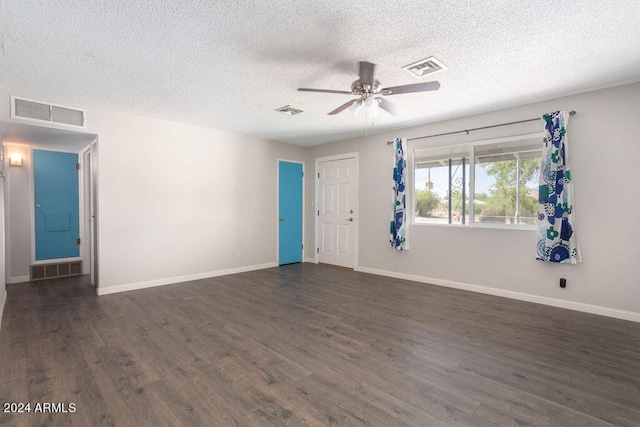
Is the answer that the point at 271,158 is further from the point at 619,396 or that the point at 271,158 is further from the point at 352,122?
the point at 619,396

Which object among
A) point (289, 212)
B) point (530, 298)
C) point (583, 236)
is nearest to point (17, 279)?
point (289, 212)

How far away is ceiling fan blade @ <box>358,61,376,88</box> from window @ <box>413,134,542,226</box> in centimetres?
232

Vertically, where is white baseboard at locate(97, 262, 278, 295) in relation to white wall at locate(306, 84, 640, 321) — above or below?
below

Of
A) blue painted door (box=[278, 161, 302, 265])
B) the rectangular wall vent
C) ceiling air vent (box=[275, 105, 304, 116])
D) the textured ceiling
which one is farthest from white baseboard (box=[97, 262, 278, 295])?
ceiling air vent (box=[275, 105, 304, 116])

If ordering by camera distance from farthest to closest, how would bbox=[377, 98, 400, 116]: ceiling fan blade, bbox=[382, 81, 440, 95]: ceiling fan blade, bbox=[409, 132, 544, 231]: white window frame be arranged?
bbox=[409, 132, 544, 231]: white window frame, bbox=[377, 98, 400, 116]: ceiling fan blade, bbox=[382, 81, 440, 95]: ceiling fan blade

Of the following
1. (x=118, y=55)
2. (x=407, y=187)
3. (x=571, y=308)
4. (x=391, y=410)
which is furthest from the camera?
(x=407, y=187)

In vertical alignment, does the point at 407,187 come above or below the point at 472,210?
above

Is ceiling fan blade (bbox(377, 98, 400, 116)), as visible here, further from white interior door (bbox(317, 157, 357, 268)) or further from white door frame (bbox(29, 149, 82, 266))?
white door frame (bbox(29, 149, 82, 266))

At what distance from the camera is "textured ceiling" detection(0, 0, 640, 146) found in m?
2.02

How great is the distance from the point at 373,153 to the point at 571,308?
A: 11.5 feet

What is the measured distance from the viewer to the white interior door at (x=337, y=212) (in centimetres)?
581

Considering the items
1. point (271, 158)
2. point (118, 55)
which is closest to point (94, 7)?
point (118, 55)

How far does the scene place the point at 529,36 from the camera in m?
2.31

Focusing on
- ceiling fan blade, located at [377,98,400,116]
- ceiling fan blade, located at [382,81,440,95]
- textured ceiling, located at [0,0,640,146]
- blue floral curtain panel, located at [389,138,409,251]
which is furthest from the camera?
blue floral curtain panel, located at [389,138,409,251]
